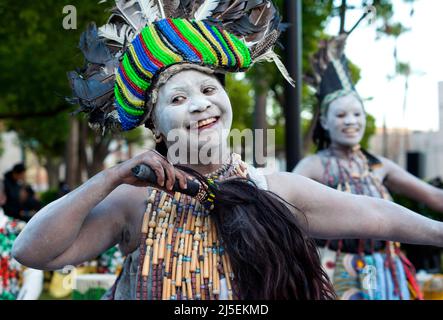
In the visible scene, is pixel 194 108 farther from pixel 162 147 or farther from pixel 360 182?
pixel 360 182

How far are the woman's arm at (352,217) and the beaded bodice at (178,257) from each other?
31cm

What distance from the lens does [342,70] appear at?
466cm

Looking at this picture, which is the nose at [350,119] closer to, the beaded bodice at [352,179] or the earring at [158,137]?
the beaded bodice at [352,179]

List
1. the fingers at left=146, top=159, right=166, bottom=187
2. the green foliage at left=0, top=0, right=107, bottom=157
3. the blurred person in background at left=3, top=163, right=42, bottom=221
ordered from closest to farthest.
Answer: the fingers at left=146, top=159, right=166, bottom=187 < the green foliage at left=0, top=0, right=107, bottom=157 < the blurred person in background at left=3, top=163, right=42, bottom=221

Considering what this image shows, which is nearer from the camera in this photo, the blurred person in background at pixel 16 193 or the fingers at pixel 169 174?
the fingers at pixel 169 174

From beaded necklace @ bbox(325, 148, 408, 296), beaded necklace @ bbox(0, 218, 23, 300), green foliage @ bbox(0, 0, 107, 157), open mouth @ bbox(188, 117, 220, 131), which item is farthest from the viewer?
green foliage @ bbox(0, 0, 107, 157)

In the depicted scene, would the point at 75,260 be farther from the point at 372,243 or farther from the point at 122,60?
the point at 372,243

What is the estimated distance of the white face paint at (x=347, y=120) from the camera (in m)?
4.38

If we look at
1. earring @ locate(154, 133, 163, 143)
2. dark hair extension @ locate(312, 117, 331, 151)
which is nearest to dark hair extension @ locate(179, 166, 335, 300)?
earring @ locate(154, 133, 163, 143)

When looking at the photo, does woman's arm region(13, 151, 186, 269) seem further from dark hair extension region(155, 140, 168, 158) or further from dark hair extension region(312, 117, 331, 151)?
dark hair extension region(312, 117, 331, 151)

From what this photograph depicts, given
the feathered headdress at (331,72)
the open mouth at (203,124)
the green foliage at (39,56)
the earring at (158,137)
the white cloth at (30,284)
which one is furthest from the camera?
the green foliage at (39,56)

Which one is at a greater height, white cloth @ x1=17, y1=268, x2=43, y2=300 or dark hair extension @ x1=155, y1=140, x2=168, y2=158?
dark hair extension @ x1=155, y1=140, x2=168, y2=158

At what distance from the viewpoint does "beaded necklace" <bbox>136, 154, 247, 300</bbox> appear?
6.65 ft

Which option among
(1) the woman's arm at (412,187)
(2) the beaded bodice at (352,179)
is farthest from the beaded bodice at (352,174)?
(1) the woman's arm at (412,187)
